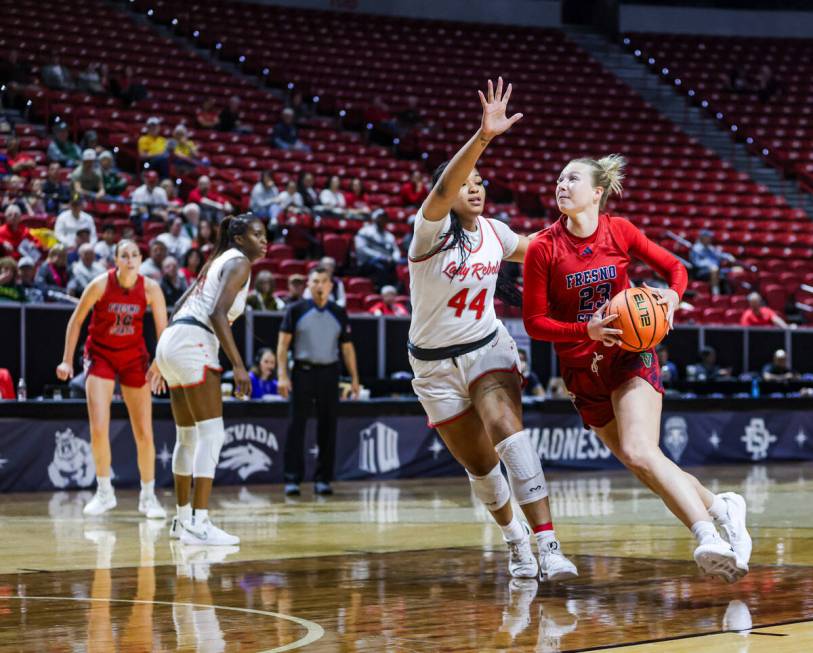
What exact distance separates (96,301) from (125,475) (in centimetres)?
316

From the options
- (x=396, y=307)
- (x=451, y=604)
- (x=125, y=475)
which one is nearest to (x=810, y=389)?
(x=396, y=307)

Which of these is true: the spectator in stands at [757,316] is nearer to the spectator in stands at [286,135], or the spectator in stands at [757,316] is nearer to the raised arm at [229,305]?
the spectator in stands at [286,135]

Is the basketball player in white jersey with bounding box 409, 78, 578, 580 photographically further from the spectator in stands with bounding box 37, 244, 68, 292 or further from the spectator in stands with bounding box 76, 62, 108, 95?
the spectator in stands with bounding box 76, 62, 108, 95

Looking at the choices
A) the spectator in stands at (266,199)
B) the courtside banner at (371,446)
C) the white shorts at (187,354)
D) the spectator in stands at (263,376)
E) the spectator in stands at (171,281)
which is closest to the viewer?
the white shorts at (187,354)

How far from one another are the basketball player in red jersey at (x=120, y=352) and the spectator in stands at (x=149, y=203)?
7.14 m

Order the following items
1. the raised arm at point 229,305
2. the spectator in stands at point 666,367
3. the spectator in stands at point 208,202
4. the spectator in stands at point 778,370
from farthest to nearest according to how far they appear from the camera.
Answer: the spectator in stands at point 778,370 → the spectator in stands at point 208,202 → the spectator in stands at point 666,367 → the raised arm at point 229,305

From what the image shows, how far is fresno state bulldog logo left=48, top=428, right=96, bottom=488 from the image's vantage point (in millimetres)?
12711

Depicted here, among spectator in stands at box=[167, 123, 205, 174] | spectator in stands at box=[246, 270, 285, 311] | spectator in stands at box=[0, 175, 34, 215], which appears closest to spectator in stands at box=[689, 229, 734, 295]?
spectator in stands at box=[167, 123, 205, 174]

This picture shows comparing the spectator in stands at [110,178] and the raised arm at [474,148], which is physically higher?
the spectator in stands at [110,178]

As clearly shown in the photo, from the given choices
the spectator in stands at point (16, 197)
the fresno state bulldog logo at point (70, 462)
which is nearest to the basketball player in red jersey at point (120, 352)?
the fresno state bulldog logo at point (70, 462)

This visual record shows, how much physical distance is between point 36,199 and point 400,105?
1172cm

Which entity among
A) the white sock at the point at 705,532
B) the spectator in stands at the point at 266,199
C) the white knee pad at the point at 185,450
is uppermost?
the spectator in stands at the point at 266,199

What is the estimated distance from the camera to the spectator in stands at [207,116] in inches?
895

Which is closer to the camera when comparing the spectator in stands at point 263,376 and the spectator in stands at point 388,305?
the spectator in stands at point 263,376
